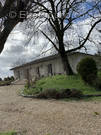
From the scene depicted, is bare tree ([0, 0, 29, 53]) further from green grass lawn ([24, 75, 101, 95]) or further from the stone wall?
the stone wall

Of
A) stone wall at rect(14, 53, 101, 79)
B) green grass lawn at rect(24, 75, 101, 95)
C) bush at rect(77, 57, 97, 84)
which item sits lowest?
green grass lawn at rect(24, 75, 101, 95)

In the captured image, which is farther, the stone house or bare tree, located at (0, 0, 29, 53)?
the stone house

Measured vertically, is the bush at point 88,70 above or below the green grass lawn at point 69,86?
above

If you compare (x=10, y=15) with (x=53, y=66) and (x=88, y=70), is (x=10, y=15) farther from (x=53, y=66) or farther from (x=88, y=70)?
(x=53, y=66)

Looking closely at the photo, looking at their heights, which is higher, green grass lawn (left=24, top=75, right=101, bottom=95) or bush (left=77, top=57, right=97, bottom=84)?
bush (left=77, top=57, right=97, bottom=84)

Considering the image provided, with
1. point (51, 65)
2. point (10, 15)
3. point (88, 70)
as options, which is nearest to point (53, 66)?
point (51, 65)

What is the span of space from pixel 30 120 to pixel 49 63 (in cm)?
2207

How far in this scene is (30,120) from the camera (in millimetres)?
5535

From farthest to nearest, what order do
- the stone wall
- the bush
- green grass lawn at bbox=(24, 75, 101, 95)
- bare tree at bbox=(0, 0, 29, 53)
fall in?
the stone wall, the bush, green grass lawn at bbox=(24, 75, 101, 95), bare tree at bbox=(0, 0, 29, 53)

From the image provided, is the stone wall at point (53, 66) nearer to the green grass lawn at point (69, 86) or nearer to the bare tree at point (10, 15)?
the green grass lawn at point (69, 86)

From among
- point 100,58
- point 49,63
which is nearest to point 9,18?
point 100,58

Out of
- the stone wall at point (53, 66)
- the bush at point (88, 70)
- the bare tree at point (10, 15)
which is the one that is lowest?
the bush at point (88, 70)

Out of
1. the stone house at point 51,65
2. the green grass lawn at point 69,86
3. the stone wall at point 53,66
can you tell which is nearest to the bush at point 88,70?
the green grass lawn at point 69,86

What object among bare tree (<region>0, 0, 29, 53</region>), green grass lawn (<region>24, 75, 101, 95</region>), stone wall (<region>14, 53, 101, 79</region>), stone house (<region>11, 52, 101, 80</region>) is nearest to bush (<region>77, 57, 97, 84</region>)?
green grass lawn (<region>24, 75, 101, 95</region>)
